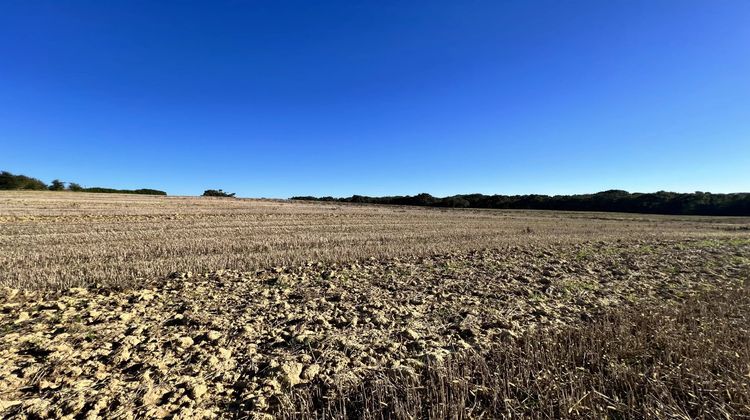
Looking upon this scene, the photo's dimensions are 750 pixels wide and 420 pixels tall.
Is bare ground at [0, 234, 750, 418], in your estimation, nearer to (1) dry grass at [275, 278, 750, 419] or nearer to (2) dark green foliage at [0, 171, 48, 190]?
(1) dry grass at [275, 278, 750, 419]

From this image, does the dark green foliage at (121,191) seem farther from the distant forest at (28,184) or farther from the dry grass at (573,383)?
the dry grass at (573,383)

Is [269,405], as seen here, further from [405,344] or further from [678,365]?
[678,365]

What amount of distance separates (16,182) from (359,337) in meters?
77.4

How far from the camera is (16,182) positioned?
56.1 meters

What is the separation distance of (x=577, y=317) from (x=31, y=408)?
7067 millimetres

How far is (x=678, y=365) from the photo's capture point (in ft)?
12.8

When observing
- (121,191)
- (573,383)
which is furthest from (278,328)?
(121,191)

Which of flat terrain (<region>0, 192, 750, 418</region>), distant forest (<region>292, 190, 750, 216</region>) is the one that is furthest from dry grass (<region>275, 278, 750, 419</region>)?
distant forest (<region>292, 190, 750, 216</region>)

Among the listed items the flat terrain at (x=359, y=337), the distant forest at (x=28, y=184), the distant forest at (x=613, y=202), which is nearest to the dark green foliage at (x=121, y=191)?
the distant forest at (x=28, y=184)

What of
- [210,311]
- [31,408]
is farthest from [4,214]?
[31,408]

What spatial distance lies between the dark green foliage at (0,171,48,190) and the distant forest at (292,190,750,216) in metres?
53.9

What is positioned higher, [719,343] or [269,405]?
[719,343]

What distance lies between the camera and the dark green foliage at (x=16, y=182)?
55.2m

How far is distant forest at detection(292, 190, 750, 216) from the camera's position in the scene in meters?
53.1
